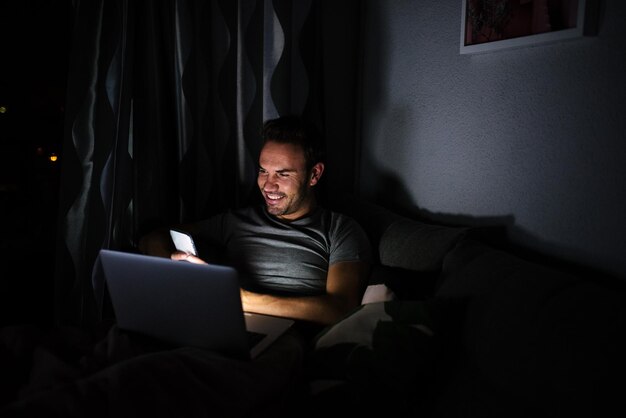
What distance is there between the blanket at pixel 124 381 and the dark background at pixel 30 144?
2.86ft

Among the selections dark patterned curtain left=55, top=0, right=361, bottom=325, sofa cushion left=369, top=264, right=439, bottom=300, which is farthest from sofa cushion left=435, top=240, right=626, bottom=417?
dark patterned curtain left=55, top=0, right=361, bottom=325

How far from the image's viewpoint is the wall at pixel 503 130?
126 centimetres

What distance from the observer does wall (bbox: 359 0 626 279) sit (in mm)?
1259

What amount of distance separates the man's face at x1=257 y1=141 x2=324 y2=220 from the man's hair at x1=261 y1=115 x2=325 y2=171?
0.07ft

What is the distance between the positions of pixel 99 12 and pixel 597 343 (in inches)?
71.9

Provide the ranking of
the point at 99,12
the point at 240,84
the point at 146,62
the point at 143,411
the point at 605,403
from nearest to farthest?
the point at 605,403
the point at 143,411
the point at 99,12
the point at 146,62
the point at 240,84

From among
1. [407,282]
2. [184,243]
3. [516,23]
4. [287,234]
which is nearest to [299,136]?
[287,234]

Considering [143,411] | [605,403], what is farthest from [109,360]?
[605,403]

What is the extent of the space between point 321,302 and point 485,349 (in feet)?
1.97

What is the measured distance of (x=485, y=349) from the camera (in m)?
1.03

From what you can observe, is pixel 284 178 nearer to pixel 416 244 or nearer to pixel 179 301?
pixel 416 244

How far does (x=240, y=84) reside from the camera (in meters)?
2.21

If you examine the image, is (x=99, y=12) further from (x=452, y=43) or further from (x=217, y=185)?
(x=452, y=43)

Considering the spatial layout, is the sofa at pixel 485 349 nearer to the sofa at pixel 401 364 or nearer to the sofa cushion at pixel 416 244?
the sofa at pixel 401 364
